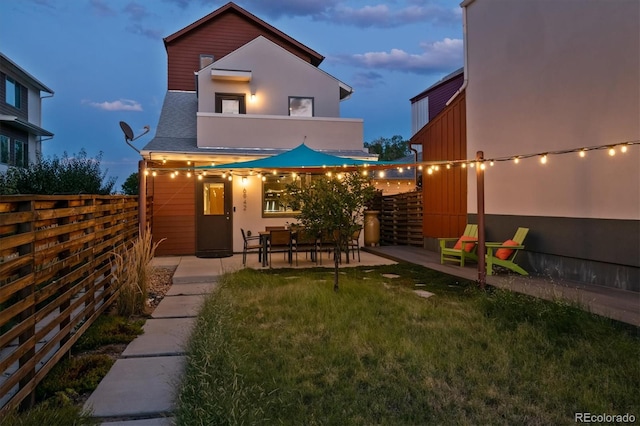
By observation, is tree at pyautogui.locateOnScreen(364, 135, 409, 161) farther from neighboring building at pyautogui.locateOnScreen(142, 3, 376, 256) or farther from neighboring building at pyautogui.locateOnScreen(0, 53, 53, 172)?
neighboring building at pyautogui.locateOnScreen(142, 3, 376, 256)

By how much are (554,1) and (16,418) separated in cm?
848

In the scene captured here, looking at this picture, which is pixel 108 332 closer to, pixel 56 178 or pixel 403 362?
pixel 403 362

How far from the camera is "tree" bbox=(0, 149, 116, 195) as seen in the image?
1234cm

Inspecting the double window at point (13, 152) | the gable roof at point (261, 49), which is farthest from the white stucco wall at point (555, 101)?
the double window at point (13, 152)

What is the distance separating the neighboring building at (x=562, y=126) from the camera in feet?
19.2

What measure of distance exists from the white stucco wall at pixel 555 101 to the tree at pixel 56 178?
35.9 feet

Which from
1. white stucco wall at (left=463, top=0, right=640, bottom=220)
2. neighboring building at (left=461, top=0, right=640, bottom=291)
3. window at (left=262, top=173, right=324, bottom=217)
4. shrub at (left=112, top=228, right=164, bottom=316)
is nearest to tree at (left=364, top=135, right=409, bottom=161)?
window at (left=262, top=173, right=324, bottom=217)

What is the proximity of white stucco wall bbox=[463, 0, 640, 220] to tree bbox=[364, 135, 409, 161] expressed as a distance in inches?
1354

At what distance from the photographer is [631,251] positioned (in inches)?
228

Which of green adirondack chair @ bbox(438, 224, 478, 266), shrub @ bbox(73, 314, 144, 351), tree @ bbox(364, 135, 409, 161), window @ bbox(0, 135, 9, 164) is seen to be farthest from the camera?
tree @ bbox(364, 135, 409, 161)

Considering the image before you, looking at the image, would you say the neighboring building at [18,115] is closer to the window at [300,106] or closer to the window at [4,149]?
the window at [4,149]

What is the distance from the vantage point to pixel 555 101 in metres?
7.01

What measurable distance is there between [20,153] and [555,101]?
22.1 m

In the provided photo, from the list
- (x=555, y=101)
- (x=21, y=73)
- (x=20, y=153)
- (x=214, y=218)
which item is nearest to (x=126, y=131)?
(x=214, y=218)
